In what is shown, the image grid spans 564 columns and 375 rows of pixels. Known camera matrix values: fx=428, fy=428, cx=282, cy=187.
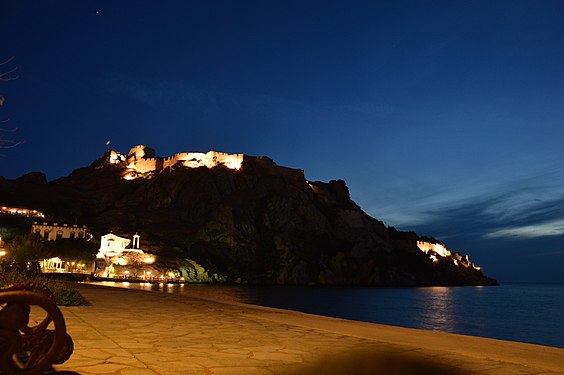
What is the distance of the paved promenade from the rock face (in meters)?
90.8

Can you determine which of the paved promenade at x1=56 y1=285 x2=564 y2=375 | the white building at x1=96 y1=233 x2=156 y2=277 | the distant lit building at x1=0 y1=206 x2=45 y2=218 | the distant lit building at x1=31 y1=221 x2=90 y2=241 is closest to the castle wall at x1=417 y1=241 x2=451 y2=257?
the white building at x1=96 y1=233 x2=156 y2=277

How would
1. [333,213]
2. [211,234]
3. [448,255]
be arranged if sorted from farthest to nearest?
[448,255], [333,213], [211,234]

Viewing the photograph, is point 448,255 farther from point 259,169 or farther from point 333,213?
point 259,169

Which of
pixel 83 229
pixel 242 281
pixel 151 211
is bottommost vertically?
pixel 242 281

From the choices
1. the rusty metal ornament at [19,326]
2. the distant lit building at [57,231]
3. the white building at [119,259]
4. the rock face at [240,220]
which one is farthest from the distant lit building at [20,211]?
the rusty metal ornament at [19,326]

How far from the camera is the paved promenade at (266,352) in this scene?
5836 mm

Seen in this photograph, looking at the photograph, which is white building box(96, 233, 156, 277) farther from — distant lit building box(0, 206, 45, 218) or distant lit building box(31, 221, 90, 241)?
distant lit building box(0, 206, 45, 218)

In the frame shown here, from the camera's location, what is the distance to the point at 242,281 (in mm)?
109312

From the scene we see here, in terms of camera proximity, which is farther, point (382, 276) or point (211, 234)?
point (382, 276)

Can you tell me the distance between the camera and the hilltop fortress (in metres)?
143

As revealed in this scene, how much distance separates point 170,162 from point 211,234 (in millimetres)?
46758

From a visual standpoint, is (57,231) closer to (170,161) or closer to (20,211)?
(20,211)

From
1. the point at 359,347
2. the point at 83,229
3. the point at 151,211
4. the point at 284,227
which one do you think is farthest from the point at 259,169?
the point at 359,347

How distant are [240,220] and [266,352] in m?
110
